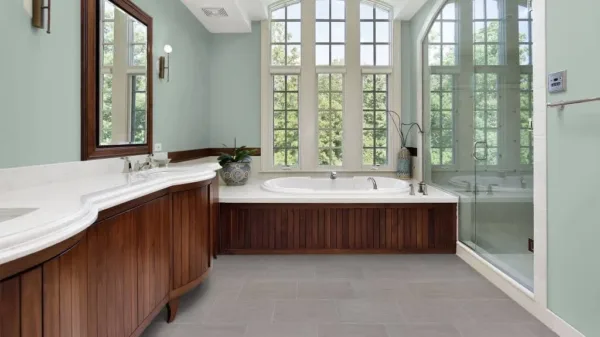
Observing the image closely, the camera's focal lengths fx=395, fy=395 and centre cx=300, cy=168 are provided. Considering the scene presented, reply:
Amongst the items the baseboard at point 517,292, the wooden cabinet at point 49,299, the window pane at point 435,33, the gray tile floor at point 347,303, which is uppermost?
the window pane at point 435,33

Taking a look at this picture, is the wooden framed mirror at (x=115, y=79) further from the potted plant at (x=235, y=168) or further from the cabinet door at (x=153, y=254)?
the potted plant at (x=235, y=168)

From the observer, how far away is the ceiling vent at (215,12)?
4043 millimetres

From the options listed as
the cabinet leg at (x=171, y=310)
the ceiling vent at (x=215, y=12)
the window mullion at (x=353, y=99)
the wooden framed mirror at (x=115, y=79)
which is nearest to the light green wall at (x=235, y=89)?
the ceiling vent at (x=215, y=12)

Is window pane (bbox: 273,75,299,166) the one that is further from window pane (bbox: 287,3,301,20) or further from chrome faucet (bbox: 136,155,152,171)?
chrome faucet (bbox: 136,155,152,171)

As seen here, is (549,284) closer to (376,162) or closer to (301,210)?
(301,210)

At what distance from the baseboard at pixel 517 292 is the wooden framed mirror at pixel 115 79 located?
2.70 meters

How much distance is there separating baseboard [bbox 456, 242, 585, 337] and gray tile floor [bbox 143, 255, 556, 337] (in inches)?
1.9

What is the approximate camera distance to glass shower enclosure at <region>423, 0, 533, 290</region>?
8.43ft

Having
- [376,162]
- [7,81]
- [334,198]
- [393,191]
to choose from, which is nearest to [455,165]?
[393,191]

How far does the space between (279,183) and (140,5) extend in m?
2.30

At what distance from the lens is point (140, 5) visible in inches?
116

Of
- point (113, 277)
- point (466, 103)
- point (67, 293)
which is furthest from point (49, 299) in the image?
point (466, 103)

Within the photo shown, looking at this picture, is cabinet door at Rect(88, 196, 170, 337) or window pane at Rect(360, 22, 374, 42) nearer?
cabinet door at Rect(88, 196, 170, 337)

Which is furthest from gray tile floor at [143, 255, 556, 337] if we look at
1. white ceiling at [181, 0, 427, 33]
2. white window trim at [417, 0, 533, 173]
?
white ceiling at [181, 0, 427, 33]
